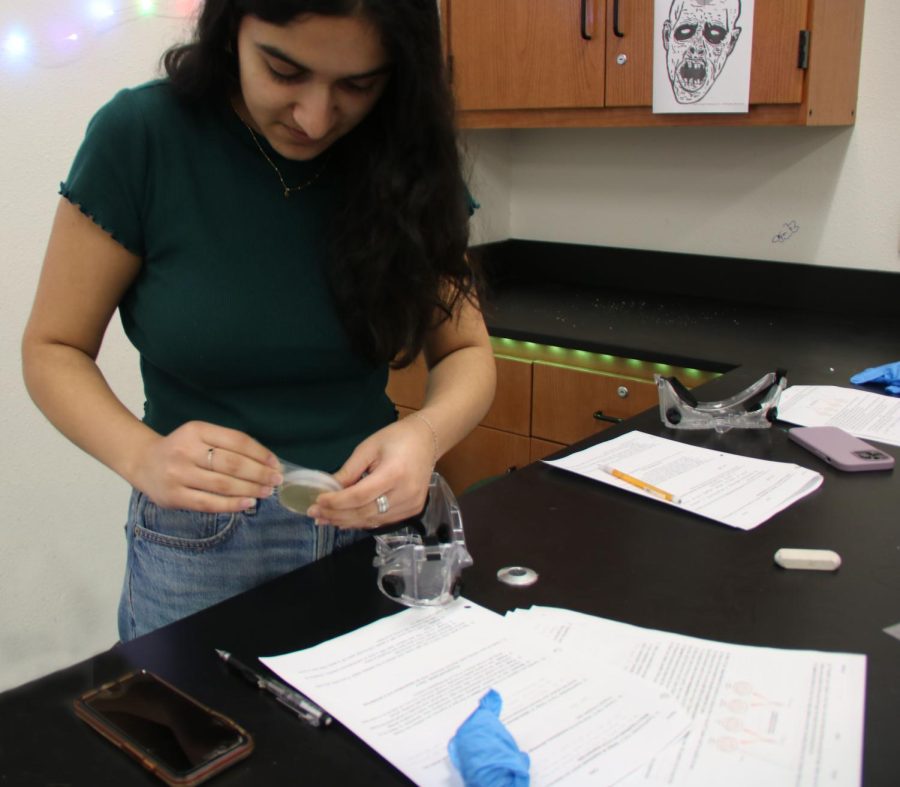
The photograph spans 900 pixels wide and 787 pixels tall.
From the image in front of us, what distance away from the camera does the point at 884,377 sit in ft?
5.28

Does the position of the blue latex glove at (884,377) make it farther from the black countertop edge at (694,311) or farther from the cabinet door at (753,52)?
the cabinet door at (753,52)

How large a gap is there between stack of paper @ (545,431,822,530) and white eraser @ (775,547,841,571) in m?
0.09

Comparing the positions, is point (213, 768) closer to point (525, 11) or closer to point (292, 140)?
point (292, 140)

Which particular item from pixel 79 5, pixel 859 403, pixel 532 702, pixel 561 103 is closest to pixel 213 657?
pixel 532 702

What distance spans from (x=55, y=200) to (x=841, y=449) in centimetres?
169

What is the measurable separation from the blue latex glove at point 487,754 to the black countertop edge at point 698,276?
5.55 feet

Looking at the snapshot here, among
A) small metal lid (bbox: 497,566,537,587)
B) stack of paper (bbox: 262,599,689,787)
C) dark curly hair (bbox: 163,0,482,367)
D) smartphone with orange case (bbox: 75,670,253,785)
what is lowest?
small metal lid (bbox: 497,566,537,587)

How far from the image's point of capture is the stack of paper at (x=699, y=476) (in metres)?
1.10

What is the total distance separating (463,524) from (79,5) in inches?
61.9

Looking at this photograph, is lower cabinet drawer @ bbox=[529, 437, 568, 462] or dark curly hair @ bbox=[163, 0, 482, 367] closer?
dark curly hair @ bbox=[163, 0, 482, 367]

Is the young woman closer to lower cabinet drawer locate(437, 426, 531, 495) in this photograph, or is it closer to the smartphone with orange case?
the smartphone with orange case

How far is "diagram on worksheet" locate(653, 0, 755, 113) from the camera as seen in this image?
1.93 m

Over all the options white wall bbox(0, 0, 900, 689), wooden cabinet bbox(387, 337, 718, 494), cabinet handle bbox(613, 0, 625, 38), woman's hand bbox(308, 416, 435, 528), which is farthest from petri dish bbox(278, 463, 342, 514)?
cabinet handle bbox(613, 0, 625, 38)

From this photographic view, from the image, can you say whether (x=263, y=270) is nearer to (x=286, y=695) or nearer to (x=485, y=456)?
(x=286, y=695)
